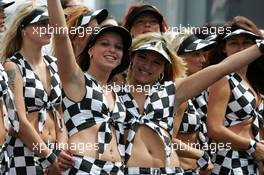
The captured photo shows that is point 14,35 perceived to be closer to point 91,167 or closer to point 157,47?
point 157,47

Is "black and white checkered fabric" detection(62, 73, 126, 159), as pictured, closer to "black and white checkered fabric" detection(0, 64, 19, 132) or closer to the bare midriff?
the bare midriff

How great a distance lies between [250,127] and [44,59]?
1.60m

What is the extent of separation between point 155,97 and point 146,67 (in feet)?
0.72

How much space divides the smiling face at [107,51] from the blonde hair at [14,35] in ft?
2.74

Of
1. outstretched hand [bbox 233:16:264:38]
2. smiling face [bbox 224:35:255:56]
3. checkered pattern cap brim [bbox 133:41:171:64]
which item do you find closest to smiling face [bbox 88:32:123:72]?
checkered pattern cap brim [bbox 133:41:171:64]

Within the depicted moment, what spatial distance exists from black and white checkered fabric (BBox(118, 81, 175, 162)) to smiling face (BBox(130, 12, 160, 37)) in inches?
52.8

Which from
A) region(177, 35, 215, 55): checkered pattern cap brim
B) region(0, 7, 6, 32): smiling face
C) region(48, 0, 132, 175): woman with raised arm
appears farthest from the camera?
region(177, 35, 215, 55): checkered pattern cap brim

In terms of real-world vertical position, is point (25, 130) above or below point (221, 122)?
above

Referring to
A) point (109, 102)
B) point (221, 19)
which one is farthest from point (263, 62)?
point (221, 19)

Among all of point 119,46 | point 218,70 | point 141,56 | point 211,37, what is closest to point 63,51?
point 119,46

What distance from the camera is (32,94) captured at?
7.02 metres

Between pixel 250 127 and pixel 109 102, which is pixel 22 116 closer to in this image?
pixel 109 102

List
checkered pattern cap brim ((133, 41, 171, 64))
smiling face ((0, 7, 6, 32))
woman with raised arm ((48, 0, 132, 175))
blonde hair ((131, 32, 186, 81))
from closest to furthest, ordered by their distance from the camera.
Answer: woman with raised arm ((48, 0, 132, 175)), smiling face ((0, 7, 6, 32)), checkered pattern cap brim ((133, 41, 171, 64)), blonde hair ((131, 32, 186, 81))

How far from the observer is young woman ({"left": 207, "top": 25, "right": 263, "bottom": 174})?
24.2 feet
